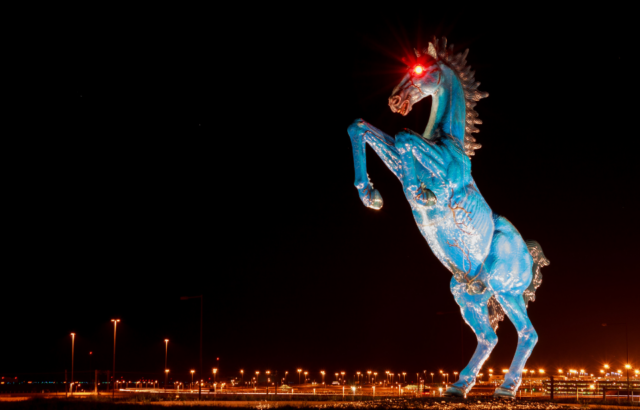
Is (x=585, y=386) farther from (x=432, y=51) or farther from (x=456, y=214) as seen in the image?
(x=432, y=51)

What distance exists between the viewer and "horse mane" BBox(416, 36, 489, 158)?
10.6m

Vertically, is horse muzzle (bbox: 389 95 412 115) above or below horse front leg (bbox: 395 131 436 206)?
above

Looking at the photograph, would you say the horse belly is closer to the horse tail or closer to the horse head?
the horse tail

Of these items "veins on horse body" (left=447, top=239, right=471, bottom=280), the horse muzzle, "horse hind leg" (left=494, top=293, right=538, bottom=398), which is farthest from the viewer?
the horse muzzle

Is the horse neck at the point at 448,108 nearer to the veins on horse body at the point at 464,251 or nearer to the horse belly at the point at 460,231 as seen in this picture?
the horse belly at the point at 460,231

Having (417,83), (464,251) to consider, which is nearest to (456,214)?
(464,251)

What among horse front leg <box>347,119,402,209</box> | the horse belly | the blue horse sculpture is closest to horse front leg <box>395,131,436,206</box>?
the blue horse sculpture

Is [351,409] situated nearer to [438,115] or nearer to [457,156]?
[457,156]

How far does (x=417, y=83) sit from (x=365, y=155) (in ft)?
5.44

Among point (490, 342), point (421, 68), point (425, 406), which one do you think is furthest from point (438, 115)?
point (425, 406)

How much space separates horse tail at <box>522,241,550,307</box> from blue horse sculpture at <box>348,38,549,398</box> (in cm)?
3

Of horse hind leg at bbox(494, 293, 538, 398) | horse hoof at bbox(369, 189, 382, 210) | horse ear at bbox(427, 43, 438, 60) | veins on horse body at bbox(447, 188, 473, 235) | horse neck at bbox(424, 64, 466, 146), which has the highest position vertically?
horse ear at bbox(427, 43, 438, 60)

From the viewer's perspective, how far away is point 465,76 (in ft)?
35.2

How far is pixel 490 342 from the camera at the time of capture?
1041cm
